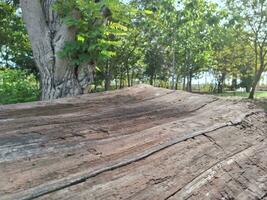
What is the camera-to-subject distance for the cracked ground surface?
1.13 m

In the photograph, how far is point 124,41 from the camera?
15547mm

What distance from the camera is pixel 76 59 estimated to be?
10.6ft

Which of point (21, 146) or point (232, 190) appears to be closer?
point (21, 146)

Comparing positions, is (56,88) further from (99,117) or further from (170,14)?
→ (170,14)

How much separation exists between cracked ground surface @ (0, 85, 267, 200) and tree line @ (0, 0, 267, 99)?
1.07m

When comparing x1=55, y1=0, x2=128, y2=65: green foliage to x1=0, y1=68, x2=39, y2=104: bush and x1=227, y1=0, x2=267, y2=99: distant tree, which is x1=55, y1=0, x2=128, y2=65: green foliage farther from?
x1=227, y1=0, x2=267, y2=99: distant tree

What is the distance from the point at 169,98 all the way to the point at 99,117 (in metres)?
0.78

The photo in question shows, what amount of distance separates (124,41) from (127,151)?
14487mm

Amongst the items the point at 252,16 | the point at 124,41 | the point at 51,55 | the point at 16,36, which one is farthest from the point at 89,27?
the point at 252,16

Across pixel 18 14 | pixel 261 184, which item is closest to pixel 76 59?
pixel 261 184

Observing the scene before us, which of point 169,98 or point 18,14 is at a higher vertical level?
point 18,14

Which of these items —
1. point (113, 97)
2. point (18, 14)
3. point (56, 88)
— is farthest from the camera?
point (18, 14)

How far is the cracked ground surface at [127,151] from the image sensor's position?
3.72ft

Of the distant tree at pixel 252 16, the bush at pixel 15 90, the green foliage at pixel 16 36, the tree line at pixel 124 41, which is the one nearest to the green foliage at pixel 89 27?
the tree line at pixel 124 41
